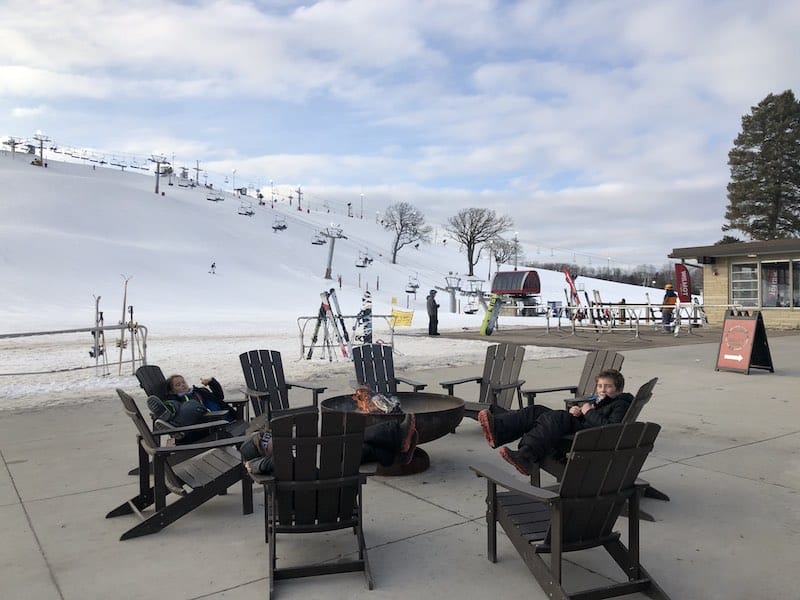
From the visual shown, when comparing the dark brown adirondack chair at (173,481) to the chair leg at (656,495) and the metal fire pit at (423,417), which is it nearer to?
the metal fire pit at (423,417)

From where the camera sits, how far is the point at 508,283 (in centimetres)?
4988

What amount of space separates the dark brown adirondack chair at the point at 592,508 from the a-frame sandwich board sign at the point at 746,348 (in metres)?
9.10

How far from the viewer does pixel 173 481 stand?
429cm

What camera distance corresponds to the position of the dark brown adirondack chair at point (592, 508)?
2.92 meters

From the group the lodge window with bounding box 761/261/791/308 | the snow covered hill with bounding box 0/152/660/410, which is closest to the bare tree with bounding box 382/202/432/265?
the snow covered hill with bounding box 0/152/660/410

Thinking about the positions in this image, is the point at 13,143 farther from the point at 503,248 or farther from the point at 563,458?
the point at 563,458

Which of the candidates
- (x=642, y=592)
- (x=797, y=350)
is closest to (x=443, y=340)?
(x=797, y=350)

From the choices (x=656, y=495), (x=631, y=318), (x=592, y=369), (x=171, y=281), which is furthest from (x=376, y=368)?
(x=171, y=281)

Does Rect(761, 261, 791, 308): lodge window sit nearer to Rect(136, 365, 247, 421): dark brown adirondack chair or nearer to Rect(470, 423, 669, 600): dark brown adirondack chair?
Rect(136, 365, 247, 421): dark brown adirondack chair

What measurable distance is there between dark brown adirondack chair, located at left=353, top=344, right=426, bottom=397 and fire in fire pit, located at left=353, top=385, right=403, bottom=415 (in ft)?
5.24

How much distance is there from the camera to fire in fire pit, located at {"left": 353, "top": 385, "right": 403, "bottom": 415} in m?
5.16

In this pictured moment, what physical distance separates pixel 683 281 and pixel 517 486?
2823 cm

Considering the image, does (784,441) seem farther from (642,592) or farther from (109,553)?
(109,553)

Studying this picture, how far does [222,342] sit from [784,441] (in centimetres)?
1581
